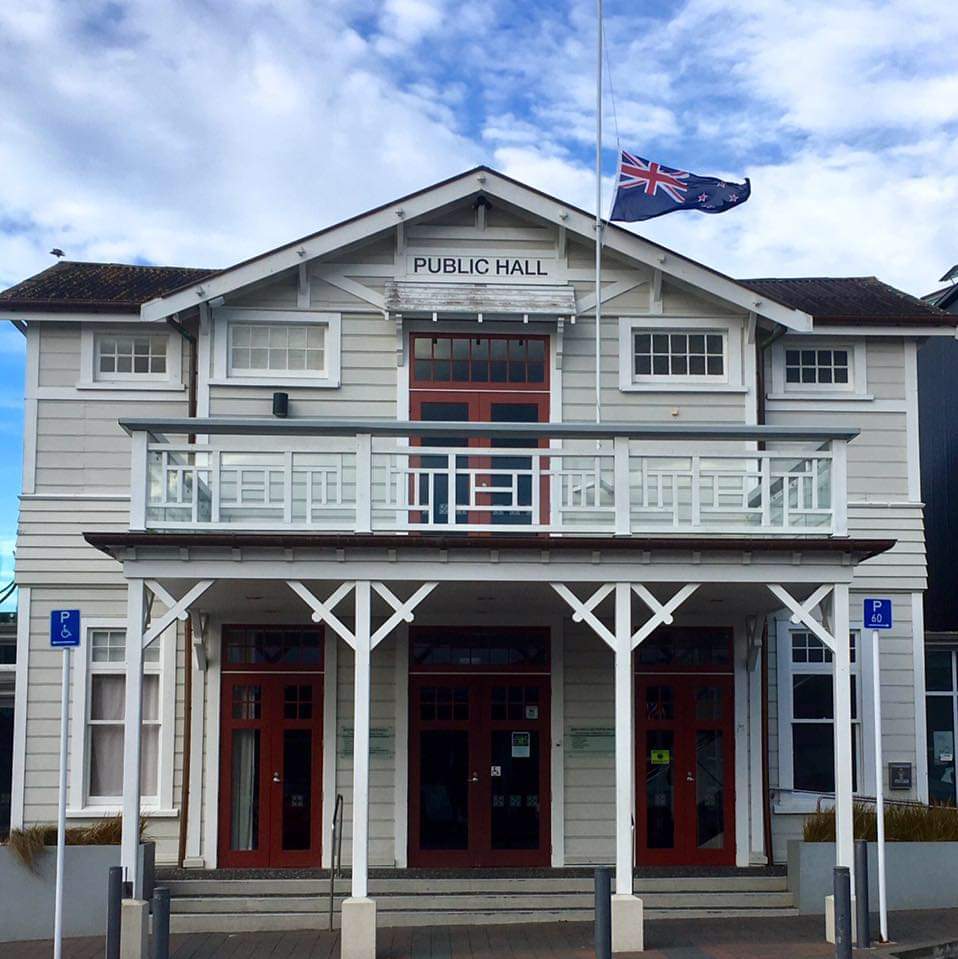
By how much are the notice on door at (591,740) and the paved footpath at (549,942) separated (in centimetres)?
253

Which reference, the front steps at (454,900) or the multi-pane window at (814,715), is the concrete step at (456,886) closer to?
the front steps at (454,900)

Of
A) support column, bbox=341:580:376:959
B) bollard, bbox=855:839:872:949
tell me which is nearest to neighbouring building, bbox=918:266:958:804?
bollard, bbox=855:839:872:949

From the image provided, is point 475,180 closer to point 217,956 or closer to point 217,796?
point 217,796

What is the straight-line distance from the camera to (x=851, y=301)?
17.9 m

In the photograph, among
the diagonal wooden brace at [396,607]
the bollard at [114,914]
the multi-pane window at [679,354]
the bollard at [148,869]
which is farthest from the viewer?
the multi-pane window at [679,354]

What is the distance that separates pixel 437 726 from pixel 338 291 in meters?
5.58

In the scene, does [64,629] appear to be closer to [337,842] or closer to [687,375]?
[337,842]

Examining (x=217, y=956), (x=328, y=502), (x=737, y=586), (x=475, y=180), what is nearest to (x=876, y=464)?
(x=737, y=586)

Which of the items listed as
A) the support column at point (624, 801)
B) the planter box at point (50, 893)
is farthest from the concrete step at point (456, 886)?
the support column at point (624, 801)

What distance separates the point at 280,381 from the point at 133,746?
5.42 metres

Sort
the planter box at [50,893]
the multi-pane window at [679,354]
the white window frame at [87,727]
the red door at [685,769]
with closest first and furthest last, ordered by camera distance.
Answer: the planter box at [50,893]
the white window frame at [87,727]
the red door at [685,769]
the multi-pane window at [679,354]

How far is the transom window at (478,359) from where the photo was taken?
1645cm

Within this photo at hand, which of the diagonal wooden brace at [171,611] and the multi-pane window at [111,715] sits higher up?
the diagonal wooden brace at [171,611]

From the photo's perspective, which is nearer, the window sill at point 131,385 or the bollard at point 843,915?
the bollard at point 843,915
